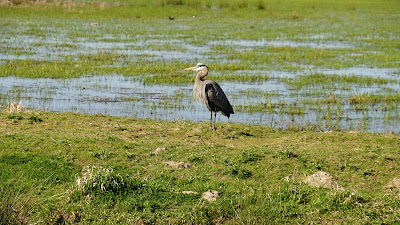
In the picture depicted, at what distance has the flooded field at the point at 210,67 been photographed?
13320 mm

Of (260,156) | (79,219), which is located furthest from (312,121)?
(79,219)

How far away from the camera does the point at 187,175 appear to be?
7.27 m

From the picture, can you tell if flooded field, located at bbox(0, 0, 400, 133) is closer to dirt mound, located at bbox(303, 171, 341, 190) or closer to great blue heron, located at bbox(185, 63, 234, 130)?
great blue heron, located at bbox(185, 63, 234, 130)

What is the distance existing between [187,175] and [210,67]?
39.0 feet

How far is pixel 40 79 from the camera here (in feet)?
53.7

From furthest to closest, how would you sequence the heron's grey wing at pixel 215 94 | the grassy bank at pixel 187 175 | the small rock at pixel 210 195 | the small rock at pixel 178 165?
the heron's grey wing at pixel 215 94 → the small rock at pixel 178 165 → the small rock at pixel 210 195 → the grassy bank at pixel 187 175

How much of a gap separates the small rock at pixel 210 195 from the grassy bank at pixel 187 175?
0.06 meters

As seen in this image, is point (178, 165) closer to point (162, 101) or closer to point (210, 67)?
point (162, 101)

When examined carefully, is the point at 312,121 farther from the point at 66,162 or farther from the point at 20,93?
the point at 20,93

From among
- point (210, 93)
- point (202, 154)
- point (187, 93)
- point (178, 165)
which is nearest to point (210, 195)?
point (178, 165)

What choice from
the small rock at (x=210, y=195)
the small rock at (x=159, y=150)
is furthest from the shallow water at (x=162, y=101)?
the small rock at (x=210, y=195)

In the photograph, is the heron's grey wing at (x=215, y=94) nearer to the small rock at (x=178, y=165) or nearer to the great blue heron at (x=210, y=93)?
the great blue heron at (x=210, y=93)

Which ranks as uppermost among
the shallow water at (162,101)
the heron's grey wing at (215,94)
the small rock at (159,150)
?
the heron's grey wing at (215,94)

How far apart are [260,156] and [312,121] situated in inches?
196
